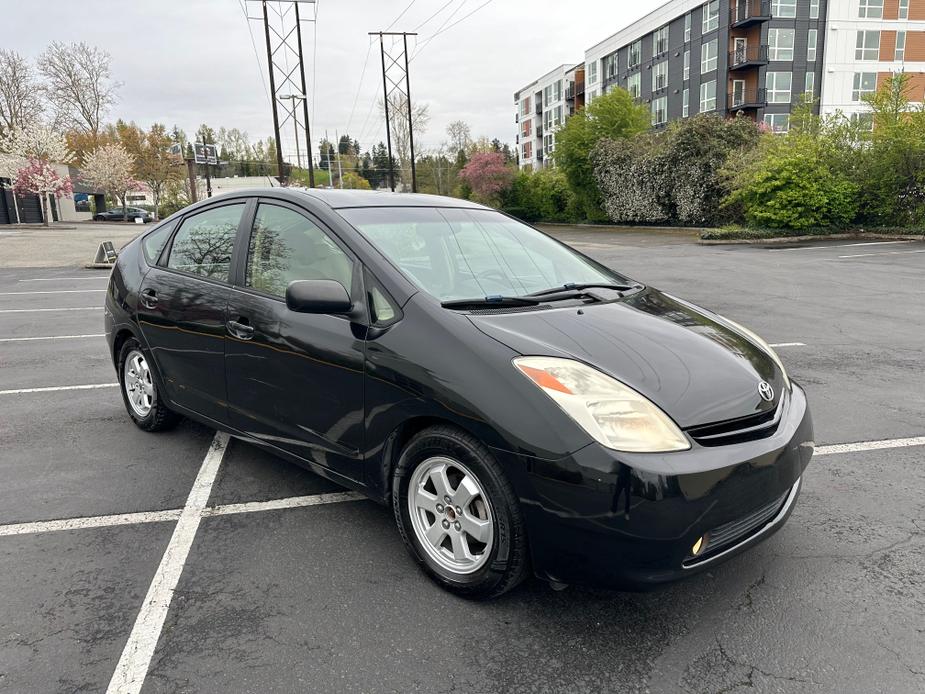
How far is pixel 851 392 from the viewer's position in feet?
17.8

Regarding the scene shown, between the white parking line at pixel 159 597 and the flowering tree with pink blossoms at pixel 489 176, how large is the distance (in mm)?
47061

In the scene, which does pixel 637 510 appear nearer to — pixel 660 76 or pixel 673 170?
pixel 673 170

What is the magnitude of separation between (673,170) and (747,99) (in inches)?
829

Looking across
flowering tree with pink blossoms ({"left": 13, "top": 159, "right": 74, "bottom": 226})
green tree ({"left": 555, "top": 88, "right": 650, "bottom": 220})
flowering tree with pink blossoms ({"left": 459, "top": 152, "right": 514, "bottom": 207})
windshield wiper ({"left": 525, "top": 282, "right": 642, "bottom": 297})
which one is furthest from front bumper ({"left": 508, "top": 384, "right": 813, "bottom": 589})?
flowering tree with pink blossoms ({"left": 13, "top": 159, "right": 74, "bottom": 226})

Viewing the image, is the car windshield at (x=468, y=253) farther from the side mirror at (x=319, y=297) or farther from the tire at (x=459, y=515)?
the tire at (x=459, y=515)

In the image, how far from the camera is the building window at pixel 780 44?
45656mm

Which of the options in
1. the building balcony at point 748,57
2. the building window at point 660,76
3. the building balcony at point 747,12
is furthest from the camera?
the building window at point 660,76

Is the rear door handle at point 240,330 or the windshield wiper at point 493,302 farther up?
the windshield wiper at point 493,302

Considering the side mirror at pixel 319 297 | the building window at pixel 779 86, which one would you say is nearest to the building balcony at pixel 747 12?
the building window at pixel 779 86

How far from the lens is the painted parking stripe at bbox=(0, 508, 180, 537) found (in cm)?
336

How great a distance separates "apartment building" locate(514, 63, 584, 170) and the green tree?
87.4ft

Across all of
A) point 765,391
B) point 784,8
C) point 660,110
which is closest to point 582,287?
point 765,391

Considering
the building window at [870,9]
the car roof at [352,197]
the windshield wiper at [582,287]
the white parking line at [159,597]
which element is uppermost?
the building window at [870,9]

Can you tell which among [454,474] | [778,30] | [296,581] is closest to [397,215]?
[454,474]
